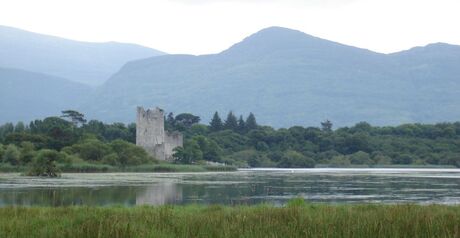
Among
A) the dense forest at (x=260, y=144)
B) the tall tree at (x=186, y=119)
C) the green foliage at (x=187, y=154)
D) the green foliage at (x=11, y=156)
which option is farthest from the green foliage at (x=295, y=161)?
the green foliage at (x=11, y=156)

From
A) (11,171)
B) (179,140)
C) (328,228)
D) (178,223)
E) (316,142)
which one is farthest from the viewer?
(316,142)

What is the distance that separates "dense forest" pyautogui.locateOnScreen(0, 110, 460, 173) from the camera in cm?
6912

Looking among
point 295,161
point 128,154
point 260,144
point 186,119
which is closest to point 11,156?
point 128,154

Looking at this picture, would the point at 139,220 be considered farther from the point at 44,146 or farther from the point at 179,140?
the point at 179,140

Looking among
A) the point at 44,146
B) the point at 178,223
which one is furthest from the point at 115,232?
the point at 44,146

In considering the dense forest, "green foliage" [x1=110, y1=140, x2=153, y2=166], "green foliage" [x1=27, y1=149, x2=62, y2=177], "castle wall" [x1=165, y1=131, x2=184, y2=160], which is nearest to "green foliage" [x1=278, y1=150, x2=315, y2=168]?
the dense forest

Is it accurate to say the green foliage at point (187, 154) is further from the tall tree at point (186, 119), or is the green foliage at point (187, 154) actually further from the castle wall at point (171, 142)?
the tall tree at point (186, 119)

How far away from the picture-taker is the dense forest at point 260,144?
69125 millimetres

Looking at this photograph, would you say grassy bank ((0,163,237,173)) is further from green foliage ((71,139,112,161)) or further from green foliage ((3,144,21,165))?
green foliage ((71,139,112,161))

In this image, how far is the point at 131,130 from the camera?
295 ft

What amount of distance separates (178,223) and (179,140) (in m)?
73.6

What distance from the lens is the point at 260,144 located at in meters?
103

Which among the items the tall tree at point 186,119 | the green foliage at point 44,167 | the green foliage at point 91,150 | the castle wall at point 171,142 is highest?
the tall tree at point 186,119

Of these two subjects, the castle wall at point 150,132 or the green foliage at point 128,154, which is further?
the castle wall at point 150,132
